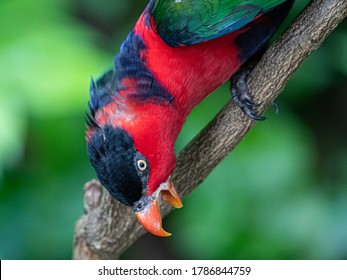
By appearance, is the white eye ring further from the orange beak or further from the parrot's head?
the orange beak

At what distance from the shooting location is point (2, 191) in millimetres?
3156

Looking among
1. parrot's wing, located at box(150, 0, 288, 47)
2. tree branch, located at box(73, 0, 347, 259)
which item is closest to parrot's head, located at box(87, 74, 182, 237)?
tree branch, located at box(73, 0, 347, 259)

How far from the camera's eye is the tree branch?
208cm

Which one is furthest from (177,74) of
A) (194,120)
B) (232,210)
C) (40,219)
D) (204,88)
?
(40,219)

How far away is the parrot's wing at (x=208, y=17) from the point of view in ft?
7.22

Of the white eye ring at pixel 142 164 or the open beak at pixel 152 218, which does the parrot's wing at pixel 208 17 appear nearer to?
the white eye ring at pixel 142 164

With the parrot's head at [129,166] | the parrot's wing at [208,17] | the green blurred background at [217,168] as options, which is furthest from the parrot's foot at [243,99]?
the green blurred background at [217,168]

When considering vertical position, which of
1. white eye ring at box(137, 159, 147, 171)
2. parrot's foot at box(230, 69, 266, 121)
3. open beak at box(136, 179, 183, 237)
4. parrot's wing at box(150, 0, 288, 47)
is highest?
parrot's wing at box(150, 0, 288, 47)

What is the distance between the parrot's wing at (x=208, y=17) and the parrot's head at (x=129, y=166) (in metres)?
0.39

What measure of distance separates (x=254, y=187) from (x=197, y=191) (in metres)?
0.27
